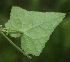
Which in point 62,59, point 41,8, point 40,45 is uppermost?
point 41,8

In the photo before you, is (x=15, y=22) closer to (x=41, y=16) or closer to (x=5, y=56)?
(x=41, y=16)

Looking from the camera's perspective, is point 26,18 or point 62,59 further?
point 62,59

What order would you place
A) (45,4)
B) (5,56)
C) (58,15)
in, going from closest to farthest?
(58,15) < (5,56) < (45,4)

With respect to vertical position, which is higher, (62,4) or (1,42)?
(62,4)

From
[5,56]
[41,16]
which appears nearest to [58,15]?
[41,16]

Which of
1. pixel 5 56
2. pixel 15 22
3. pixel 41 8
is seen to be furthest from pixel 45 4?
pixel 15 22

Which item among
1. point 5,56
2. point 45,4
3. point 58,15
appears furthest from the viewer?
point 45,4

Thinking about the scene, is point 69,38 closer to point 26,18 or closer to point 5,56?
point 5,56
